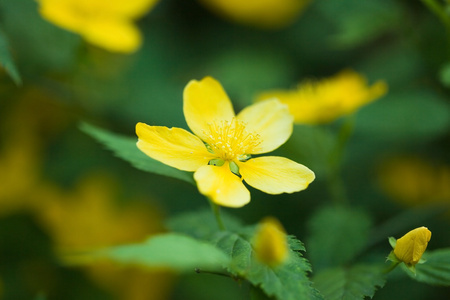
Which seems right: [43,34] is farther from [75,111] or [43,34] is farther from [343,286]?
[343,286]

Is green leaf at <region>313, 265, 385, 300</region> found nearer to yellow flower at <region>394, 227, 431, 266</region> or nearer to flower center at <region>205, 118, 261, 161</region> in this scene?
yellow flower at <region>394, 227, 431, 266</region>

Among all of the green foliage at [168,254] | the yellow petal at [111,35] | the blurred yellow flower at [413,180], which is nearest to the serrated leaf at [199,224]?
the green foliage at [168,254]

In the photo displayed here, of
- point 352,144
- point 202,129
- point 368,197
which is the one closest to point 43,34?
point 202,129

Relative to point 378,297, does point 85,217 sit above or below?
below

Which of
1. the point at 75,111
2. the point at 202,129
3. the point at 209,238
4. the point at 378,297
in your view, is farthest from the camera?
the point at 75,111

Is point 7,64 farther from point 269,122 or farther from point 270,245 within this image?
point 270,245

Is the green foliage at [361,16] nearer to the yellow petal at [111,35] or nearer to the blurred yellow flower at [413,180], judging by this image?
the blurred yellow flower at [413,180]

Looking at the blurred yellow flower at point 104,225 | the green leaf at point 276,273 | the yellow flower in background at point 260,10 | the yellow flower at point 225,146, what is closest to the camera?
the green leaf at point 276,273

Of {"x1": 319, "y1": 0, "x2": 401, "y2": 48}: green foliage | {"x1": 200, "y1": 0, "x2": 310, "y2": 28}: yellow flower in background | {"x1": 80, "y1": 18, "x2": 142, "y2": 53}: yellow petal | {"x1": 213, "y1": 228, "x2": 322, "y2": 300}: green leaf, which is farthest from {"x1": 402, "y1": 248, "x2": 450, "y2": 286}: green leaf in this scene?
{"x1": 200, "y1": 0, "x2": 310, "y2": 28}: yellow flower in background

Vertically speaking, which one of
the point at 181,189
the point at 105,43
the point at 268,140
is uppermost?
the point at 268,140
